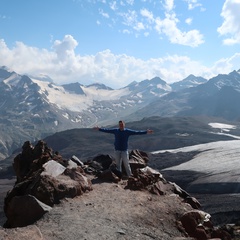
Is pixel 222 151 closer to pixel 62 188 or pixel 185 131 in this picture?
pixel 62 188

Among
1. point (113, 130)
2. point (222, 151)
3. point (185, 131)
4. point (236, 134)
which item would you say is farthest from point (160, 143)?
point (113, 130)

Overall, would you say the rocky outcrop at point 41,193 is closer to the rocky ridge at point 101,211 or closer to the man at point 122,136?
the rocky ridge at point 101,211

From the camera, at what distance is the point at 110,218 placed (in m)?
10.9

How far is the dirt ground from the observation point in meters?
9.30

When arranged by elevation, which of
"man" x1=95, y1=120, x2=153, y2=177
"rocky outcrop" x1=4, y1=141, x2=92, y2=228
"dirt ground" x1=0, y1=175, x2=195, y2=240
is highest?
"man" x1=95, y1=120, x2=153, y2=177

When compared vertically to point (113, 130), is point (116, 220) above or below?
below

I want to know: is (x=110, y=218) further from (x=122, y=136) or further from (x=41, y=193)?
(x=122, y=136)

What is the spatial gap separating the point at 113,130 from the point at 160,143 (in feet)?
377

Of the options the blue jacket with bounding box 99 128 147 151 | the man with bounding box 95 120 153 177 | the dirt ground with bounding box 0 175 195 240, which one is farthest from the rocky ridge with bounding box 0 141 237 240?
the blue jacket with bounding box 99 128 147 151

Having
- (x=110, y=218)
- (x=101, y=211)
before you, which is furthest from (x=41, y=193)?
→ (x=110, y=218)

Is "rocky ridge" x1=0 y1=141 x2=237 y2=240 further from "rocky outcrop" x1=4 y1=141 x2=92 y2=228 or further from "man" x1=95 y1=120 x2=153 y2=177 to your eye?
"man" x1=95 y1=120 x2=153 y2=177

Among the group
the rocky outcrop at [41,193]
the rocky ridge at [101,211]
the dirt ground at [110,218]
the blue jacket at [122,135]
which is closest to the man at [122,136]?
the blue jacket at [122,135]

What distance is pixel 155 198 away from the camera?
14.1 meters

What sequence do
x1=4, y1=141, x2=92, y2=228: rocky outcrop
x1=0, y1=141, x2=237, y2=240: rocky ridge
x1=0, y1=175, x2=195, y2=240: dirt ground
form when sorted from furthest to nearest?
x1=4, y1=141, x2=92, y2=228: rocky outcrop < x1=0, y1=141, x2=237, y2=240: rocky ridge < x1=0, y1=175, x2=195, y2=240: dirt ground
